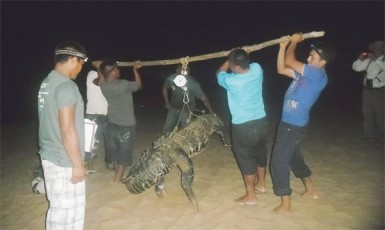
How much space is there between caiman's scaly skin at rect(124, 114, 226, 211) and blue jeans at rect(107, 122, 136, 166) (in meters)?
0.57

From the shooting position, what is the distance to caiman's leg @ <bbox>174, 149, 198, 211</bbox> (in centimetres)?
436

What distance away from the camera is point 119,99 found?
501 centimetres

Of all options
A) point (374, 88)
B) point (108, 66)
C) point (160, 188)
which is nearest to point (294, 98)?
point (160, 188)

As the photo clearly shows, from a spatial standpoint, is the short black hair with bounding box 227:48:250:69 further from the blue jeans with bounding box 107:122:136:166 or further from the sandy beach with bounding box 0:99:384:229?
the blue jeans with bounding box 107:122:136:166

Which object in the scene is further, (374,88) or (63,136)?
(374,88)

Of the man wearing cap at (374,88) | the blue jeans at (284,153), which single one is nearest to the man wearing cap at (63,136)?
the blue jeans at (284,153)

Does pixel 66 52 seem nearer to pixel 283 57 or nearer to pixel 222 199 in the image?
pixel 283 57

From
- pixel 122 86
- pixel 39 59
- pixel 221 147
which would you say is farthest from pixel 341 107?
pixel 39 59

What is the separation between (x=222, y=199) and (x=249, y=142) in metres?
0.97

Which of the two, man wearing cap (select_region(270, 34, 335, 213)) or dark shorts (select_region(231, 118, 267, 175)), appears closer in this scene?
man wearing cap (select_region(270, 34, 335, 213))

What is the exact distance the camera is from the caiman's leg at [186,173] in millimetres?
4359

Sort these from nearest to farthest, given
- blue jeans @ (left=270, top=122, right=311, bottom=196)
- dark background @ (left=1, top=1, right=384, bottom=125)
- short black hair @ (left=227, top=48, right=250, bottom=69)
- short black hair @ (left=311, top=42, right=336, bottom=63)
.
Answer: short black hair @ (left=311, top=42, right=336, bottom=63) < short black hair @ (left=227, top=48, right=250, bottom=69) < blue jeans @ (left=270, top=122, right=311, bottom=196) < dark background @ (left=1, top=1, right=384, bottom=125)

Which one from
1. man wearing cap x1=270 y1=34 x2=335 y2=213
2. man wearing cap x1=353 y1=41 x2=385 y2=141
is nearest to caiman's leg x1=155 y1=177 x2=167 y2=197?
man wearing cap x1=270 y1=34 x2=335 y2=213

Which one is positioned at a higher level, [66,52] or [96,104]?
[66,52]
